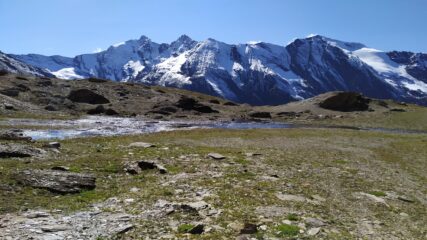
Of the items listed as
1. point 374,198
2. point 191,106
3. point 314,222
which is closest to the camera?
point 314,222

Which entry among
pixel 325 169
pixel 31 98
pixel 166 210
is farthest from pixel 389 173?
pixel 31 98

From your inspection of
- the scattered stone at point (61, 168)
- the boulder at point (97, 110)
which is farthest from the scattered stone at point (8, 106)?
the scattered stone at point (61, 168)

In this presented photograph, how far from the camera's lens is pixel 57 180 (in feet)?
80.5

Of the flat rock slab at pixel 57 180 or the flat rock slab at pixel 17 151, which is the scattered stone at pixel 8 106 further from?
the flat rock slab at pixel 57 180

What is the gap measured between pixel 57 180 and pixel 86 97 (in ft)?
390

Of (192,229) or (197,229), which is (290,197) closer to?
(197,229)

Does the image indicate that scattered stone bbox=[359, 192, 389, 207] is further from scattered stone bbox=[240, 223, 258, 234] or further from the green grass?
scattered stone bbox=[240, 223, 258, 234]

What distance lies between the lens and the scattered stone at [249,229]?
1848cm

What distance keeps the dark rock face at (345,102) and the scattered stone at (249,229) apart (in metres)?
156

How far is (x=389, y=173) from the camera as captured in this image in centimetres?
3769

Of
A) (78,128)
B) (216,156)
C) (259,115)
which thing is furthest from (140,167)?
(259,115)

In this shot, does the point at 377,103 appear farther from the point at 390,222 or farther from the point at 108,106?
the point at 390,222

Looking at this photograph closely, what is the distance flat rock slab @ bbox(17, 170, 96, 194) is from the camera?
77.6ft

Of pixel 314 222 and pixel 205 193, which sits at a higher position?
pixel 205 193
